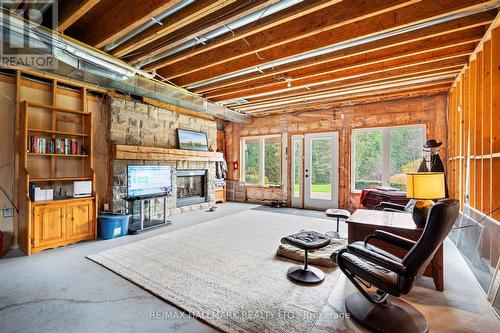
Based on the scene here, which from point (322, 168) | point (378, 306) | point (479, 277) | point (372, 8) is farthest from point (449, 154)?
point (378, 306)

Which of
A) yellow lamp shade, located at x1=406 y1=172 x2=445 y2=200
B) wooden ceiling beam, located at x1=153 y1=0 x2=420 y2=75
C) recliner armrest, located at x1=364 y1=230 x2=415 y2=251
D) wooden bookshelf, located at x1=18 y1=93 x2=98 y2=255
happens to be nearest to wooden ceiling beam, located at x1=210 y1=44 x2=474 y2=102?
wooden ceiling beam, located at x1=153 y1=0 x2=420 y2=75

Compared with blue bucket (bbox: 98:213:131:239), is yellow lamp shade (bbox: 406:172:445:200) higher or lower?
higher

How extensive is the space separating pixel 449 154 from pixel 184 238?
5.48 m

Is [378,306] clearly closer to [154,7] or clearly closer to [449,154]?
[154,7]

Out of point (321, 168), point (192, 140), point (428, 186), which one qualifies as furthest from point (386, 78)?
point (192, 140)

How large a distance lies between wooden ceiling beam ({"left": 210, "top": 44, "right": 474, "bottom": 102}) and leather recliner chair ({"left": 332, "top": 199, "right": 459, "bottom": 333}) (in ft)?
8.95

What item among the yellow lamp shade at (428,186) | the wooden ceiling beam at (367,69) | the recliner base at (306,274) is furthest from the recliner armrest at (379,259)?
the wooden ceiling beam at (367,69)

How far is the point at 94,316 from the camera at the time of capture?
184 cm

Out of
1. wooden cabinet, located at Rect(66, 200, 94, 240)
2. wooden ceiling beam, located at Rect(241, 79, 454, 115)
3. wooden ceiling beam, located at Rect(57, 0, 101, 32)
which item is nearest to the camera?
wooden ceiling beam, located at Rect(57, 0, 101, 32)

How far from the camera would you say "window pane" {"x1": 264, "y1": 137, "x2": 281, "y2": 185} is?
23.5 feet

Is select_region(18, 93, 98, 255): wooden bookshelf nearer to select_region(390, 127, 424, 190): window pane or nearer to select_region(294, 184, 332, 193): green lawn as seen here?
select_region(294, 184, 332, 193): green lawn

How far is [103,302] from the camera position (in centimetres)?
202

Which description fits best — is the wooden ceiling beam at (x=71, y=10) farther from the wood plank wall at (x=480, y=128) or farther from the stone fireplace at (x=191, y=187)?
the wood plank wall at (x=480, y=128)

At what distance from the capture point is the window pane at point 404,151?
5301 mm
